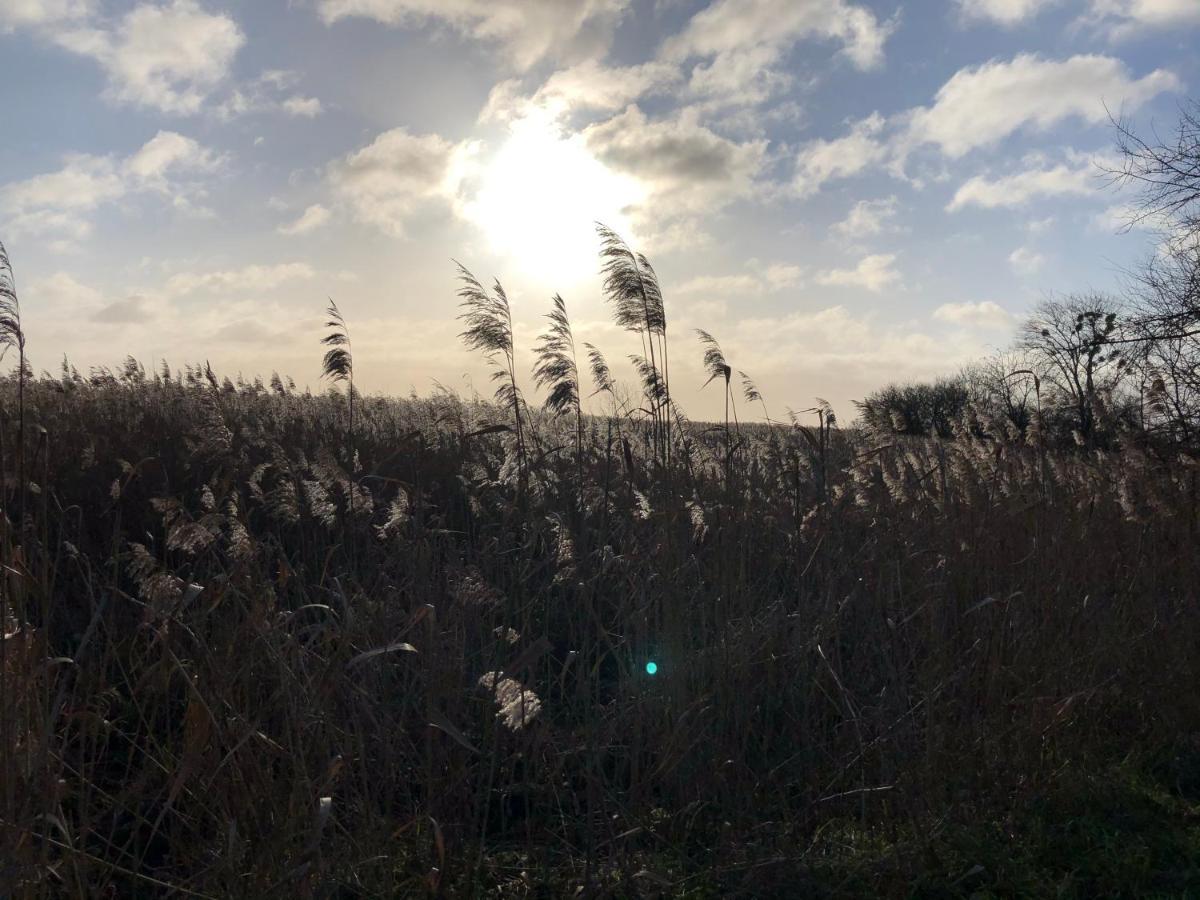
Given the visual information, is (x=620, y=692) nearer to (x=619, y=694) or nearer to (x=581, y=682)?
(x=619, y=694)

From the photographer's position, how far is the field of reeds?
9.95ft

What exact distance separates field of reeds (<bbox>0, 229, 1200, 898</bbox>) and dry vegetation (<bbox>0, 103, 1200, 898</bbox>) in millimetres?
26

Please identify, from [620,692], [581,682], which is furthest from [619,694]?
[581,682]

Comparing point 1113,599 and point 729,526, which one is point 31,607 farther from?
point 1113,599

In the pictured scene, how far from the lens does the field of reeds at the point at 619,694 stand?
3031mm

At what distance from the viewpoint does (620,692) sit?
408 cm

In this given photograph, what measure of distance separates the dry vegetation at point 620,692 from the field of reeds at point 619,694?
0.03m

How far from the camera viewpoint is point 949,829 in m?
3.62

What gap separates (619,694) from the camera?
4148 mm

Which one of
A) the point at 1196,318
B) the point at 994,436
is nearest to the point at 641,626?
the point at 994,436

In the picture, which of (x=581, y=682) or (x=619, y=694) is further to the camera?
(x=619, y=694)

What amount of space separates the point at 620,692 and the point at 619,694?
8 cm

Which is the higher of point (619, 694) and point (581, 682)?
point (581, 682)

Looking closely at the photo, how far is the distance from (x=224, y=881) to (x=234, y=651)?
3.73ft
